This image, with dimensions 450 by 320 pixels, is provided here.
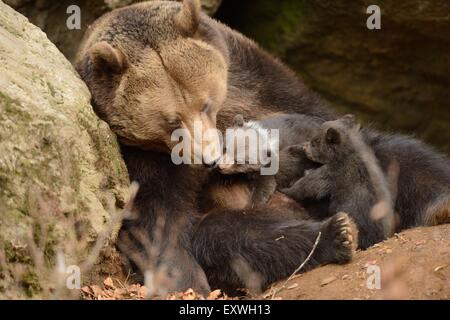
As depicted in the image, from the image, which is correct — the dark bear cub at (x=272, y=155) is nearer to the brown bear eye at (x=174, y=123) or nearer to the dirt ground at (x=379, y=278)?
the brown bear eye at (x=174, y=123)

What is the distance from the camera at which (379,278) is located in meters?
5.59

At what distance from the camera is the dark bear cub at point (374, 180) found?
6523 millimetres

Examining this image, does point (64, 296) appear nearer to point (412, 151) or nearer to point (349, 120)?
point (349, 120)

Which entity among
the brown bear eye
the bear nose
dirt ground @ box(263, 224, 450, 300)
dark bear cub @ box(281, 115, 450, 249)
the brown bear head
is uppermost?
the brown bear head

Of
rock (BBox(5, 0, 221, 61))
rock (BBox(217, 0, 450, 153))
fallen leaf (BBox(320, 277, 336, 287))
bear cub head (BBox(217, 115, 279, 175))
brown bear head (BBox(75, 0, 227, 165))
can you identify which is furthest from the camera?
rock (BBox(217, 0, 450, 153))

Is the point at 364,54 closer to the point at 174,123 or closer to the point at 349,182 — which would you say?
the point at 349,182

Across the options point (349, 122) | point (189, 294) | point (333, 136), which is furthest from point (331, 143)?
point (189, 294)

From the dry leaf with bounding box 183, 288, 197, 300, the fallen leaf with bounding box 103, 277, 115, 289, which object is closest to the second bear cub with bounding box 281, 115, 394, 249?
the dry leaf with bounding box 183, 288, 197, 300

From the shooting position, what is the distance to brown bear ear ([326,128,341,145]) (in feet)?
22.2

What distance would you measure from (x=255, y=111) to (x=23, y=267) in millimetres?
3090

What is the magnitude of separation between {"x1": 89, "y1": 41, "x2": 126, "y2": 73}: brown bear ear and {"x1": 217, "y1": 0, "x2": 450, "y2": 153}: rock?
356cm

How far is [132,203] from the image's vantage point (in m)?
6.45

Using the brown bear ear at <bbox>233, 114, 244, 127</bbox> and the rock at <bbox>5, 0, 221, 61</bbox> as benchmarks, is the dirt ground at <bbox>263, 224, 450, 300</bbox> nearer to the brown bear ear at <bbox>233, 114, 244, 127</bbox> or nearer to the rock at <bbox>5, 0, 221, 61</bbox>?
the brown bear ear at <bbox>233, 114, 244, 127</bbox>

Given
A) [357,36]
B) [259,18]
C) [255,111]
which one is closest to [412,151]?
[255,111]
